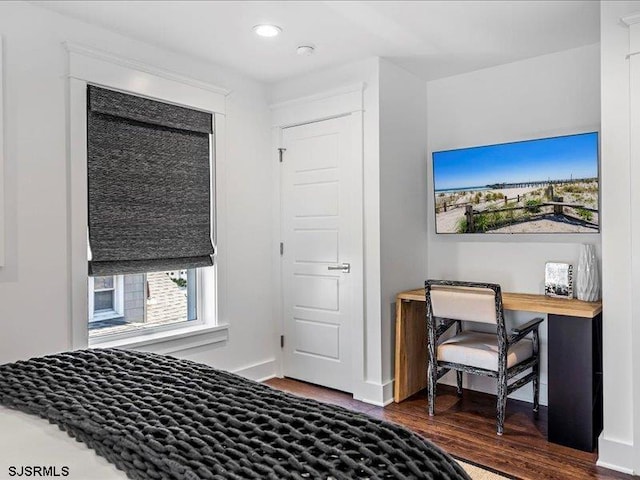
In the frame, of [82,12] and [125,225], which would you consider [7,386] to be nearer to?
[125,225]

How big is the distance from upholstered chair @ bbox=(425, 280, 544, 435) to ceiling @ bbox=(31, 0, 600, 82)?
1.60 metres

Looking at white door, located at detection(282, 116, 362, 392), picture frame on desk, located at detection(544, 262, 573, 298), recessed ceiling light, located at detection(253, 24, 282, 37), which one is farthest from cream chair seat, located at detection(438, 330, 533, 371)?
recessed ceiling light, located at detection(253, 24, 282, 37)

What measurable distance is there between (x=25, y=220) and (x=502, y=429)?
3027 mm

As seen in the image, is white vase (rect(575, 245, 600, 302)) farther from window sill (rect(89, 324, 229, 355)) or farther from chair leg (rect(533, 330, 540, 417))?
window sill (rect(89, 324, 229, 355))

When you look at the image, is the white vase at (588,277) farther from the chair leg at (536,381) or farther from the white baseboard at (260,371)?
the white baseboard at (260,371)

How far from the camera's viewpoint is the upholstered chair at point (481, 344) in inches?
116

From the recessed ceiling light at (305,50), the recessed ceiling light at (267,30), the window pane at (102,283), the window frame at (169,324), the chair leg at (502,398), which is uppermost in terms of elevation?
the recessed ceiling light at (305,50)

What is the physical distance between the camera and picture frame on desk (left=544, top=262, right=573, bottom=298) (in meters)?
3.19

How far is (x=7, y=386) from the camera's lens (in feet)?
4.97

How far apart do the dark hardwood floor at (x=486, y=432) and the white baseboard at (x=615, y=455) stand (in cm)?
5

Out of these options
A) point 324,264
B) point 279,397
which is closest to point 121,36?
point 324,264

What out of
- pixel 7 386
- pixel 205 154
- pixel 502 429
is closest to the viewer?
pixel 7 386

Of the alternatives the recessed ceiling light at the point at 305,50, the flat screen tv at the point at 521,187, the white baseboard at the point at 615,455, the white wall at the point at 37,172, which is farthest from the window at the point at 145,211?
the white baseboard at the point at 615,455

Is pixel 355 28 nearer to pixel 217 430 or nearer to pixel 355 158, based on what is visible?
pixel 355 158
